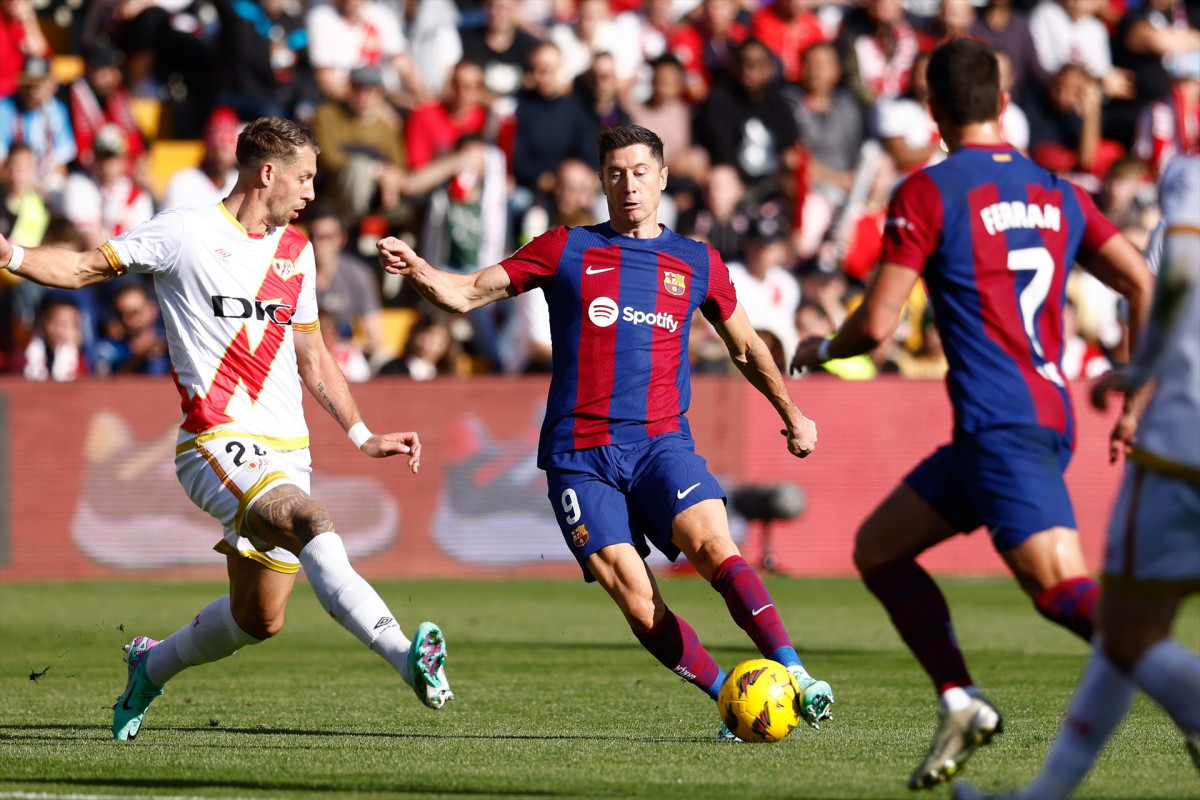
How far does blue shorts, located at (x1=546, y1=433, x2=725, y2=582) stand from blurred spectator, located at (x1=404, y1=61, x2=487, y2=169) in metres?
10.7

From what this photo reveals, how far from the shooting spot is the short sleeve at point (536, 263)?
722 cm

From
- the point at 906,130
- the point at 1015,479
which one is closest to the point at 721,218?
the point at 906,130

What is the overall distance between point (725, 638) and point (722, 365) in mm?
5236

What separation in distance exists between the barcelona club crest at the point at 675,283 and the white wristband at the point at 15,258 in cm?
268

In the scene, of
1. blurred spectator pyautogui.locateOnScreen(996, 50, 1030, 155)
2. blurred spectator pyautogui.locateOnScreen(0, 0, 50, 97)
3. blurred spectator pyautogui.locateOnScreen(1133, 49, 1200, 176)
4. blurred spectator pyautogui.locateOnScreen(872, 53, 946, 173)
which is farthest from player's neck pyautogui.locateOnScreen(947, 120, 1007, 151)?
blurred spectator pyautogui.locateOnScreen(1133, 49, 1200, 176)

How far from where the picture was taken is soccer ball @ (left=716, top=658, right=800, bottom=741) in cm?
669

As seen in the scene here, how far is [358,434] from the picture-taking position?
6977 mm

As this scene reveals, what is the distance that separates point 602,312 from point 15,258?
2426 mm

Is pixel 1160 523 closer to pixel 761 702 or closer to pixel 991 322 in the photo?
pixel 991 322

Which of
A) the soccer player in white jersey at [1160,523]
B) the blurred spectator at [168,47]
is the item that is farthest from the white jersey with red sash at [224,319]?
the blurred spectator at [168,47]

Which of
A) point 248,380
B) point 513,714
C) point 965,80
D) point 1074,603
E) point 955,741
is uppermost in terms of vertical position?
point 965,80

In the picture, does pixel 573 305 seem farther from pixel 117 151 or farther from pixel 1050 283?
pixel 117 151

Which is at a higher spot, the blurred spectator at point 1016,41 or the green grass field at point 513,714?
the blurred spectator at point 1016,41

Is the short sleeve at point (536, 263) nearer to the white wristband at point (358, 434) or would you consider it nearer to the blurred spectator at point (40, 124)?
the white wristband at point (358, 434)
